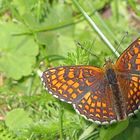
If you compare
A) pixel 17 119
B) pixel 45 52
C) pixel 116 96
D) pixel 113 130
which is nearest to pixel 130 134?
pixel 113 130

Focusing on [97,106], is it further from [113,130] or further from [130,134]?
[130,134]

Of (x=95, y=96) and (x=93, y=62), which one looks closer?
(x=95, y=96)

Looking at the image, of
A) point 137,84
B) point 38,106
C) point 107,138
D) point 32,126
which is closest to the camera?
point 137,84

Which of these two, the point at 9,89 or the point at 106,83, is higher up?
the point at 9,89

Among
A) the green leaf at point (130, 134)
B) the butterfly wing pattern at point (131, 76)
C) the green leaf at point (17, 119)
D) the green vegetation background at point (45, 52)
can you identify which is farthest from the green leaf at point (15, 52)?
the butterfly wing pattern at point (131, 76)

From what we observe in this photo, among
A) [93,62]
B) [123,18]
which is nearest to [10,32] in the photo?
[93,62]

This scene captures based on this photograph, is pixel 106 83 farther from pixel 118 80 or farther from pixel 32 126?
pixel 32 126

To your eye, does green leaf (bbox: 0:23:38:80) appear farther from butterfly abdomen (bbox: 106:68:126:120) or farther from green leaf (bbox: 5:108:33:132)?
butterfly abdomen (bbox: 106:68:126:120)
